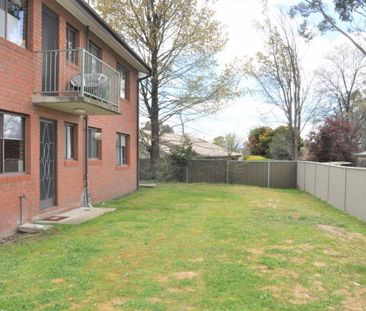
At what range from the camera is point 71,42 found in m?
12.0

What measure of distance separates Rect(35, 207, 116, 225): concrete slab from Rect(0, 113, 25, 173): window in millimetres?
1478

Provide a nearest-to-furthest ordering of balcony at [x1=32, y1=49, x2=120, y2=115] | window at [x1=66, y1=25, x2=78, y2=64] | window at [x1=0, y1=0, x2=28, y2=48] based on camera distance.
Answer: window at [x1=0, y1=0, x2=28, y2=48] < balcony at [x1=32, y1=49, x2=120, y2=115] < window at [x1=66, y1=25, x2=78, y2=64]

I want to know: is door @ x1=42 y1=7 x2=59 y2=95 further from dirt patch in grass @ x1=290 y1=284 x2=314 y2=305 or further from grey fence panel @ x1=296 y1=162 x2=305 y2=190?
grey fence panel @ x1=296 y1=162 x2=305 y2=190

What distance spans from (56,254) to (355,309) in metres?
4.45

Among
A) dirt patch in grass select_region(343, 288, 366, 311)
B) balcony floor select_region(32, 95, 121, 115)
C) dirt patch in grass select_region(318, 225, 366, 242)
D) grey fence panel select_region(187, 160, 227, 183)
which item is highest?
balcony floor select_region(32, 95, 121, 115)

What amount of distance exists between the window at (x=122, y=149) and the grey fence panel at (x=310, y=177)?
8891 mm

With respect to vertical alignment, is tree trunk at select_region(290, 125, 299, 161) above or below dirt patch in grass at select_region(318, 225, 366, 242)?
above

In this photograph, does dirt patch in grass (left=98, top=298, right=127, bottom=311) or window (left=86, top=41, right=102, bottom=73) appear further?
window (left=86, top=41, right=102, bottom=73)

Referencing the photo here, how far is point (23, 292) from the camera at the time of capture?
489cm

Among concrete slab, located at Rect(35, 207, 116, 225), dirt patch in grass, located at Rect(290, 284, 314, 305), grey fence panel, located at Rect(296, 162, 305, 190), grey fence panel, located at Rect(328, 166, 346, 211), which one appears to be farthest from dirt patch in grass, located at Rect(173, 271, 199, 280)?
grey fence panel, located at Rect(296, 162, 305, 190)

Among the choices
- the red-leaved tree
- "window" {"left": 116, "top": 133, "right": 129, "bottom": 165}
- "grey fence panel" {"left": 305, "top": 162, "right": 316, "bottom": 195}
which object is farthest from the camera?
the red-leaved tree

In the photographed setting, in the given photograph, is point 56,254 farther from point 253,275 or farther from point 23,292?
point 253,275

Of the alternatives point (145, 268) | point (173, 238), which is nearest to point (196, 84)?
point (173, 238)

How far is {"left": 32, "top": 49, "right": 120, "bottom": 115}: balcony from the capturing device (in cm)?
952
